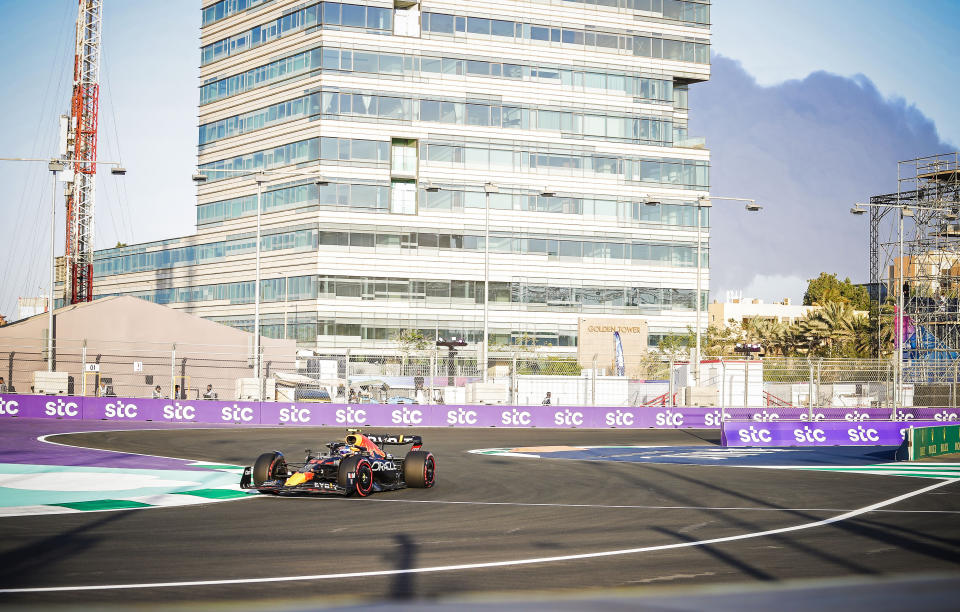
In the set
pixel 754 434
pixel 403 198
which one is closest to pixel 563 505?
pixel 754 434

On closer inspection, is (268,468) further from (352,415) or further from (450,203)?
(450,203)

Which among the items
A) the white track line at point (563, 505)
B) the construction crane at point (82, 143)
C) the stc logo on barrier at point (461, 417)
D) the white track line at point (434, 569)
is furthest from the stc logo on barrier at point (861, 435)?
the construction crane at point (82, 143)

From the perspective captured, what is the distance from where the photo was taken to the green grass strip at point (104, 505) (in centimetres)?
1428

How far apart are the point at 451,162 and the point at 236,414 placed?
40.0 m

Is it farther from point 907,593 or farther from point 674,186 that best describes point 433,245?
point 907,593

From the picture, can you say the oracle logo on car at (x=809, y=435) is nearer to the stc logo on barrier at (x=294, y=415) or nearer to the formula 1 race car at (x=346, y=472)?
the formula 1 race car at (x=346, y=472)

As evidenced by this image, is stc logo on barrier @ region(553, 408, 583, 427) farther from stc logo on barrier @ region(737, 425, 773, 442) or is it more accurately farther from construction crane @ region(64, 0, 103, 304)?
construction crane @ region(64, 0, 103, 304)

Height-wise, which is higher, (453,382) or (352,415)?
(453,382)

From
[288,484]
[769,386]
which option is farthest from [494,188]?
[288,484]

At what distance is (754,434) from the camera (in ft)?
102

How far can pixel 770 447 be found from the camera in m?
30.9

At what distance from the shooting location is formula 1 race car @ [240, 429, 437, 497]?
16.0 m

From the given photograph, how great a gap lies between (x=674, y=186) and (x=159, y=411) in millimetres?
53503

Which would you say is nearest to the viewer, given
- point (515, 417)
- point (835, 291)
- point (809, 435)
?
point (809, 435)
